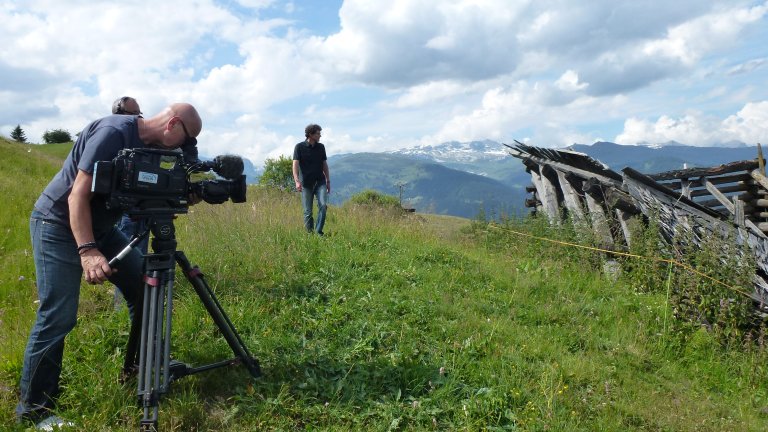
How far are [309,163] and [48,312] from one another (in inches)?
234

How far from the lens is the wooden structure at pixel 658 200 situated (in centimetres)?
721

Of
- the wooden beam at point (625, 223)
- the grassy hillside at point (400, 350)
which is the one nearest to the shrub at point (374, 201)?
the wooden beam at point (625, 223)

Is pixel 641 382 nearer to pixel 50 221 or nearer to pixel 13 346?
pixel 50 221

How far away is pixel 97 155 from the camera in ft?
9.33

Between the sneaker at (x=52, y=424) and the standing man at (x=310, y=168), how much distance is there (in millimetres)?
5463

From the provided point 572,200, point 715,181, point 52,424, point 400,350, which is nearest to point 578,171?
point 572,200

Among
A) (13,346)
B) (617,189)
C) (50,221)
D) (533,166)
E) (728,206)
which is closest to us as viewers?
(50,221)

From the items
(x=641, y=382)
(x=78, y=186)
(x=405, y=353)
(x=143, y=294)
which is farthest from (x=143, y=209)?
(x=641, y=382)

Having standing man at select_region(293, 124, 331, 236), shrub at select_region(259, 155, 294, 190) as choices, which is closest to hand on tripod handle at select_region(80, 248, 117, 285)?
standing man at select_region(293, 124, 331, 236)

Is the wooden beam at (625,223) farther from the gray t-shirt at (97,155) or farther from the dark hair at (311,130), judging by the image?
the gray t-shirt at (97,155)

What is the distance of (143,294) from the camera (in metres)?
3.05

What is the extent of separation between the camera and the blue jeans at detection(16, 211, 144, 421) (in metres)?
2.92

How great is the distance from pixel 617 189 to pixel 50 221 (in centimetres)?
767

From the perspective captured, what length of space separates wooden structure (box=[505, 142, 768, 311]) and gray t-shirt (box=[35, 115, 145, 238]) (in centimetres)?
614
